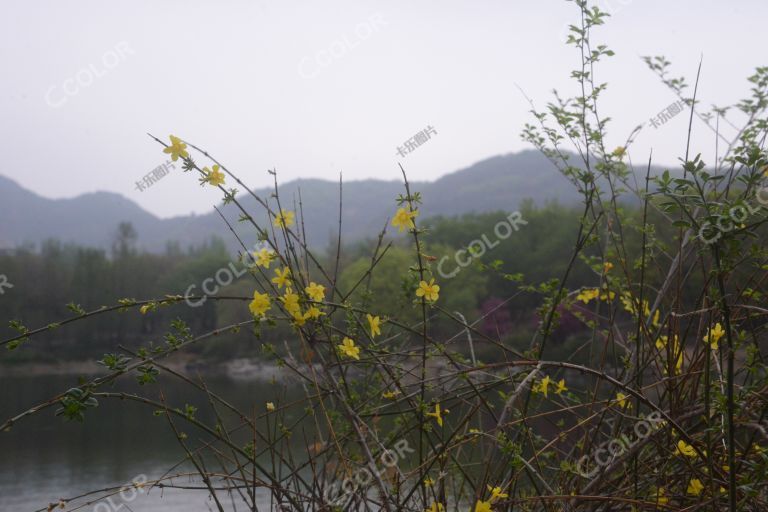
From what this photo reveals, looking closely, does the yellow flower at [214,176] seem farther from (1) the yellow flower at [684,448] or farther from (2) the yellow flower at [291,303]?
(1) the yellow flower at [684,448]

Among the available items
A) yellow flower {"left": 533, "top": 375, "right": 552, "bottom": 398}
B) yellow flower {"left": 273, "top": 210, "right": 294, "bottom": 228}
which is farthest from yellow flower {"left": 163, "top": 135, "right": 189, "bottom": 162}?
yellow flower {"left": 533, "top": 375, "right": 552, "bottom": 398}

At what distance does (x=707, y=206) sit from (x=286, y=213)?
1.28 m

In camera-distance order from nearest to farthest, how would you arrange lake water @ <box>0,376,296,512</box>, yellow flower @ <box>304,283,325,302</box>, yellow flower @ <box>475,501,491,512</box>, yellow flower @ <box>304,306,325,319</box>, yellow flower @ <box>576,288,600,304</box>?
yellow flower @ <box>475,501,491,512</box>
yellow flower @ <box>304,306,325,319</box>
yellow flower @ <box>304,283,325,302</box>
yellow flower @ <box>576,288,600,304</box>
lake water @ <box>0,376,296,512</box>

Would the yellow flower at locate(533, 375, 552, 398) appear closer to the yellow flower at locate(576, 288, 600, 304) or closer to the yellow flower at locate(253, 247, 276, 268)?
the yellow flower at locate(576, 288, 600, 304)

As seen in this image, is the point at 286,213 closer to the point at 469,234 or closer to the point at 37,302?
the point at 469,234

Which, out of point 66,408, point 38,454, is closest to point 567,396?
point 66,408

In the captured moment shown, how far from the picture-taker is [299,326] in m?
1.91

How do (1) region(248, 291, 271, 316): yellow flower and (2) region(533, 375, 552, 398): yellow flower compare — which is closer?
(1) region(248, 291, 271, 316): yellow flower

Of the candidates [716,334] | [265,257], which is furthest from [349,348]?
[716,334]

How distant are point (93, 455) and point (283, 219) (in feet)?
53.0

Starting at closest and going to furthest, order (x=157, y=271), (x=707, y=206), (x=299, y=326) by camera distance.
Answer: (x=707, y=206)
(x=299, y=326)
(x=157, y=271)

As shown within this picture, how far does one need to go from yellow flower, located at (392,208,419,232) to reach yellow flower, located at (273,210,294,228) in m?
0.34

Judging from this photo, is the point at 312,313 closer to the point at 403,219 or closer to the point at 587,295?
the point at 403,219

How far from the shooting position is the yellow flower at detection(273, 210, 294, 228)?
7.27 ft
